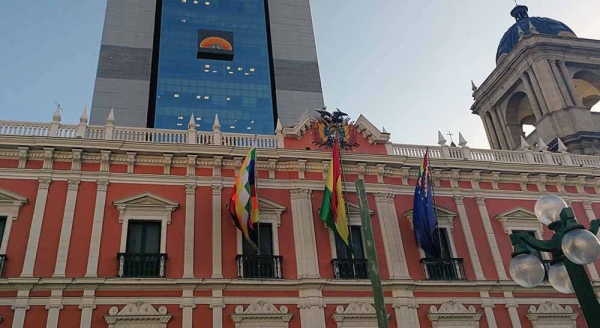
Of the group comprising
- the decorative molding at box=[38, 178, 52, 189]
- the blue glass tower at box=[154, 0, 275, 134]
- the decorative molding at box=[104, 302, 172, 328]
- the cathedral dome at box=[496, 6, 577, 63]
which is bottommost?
the decorative molding at box=[104, 302, 172, 328]

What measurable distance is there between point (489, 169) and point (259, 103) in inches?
1402

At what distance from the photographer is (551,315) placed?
20609mm

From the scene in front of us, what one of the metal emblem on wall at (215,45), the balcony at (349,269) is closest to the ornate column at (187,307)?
the balcony at (349,269)

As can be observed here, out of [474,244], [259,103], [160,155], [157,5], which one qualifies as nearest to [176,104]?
[259,103]

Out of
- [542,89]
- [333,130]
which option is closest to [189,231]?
[333,130]

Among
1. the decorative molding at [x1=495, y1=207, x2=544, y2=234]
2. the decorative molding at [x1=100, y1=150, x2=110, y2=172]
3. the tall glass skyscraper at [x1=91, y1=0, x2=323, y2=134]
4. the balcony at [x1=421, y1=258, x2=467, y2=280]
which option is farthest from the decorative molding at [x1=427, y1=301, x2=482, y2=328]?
the tall glass skyscraper at [x1=91, y1=0, x2=323, y2=134]

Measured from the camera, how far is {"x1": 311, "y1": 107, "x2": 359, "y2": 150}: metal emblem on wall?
2295cm

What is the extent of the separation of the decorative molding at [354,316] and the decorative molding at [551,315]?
258 inches

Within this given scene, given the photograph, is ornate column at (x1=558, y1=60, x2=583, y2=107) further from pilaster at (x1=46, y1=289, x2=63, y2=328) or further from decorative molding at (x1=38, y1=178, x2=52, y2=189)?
pilaster at (x1=46, y1=289, x2=63, y2=328)

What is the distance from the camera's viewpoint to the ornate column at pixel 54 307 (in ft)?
54.6

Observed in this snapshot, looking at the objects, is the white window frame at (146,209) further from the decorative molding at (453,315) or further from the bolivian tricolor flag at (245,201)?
the decorative molding at (453,315)

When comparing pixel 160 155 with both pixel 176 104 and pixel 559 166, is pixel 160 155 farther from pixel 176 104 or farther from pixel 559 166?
pixel 176 104

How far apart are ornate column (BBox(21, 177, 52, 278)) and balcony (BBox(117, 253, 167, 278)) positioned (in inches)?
108

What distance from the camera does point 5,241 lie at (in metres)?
17.8
